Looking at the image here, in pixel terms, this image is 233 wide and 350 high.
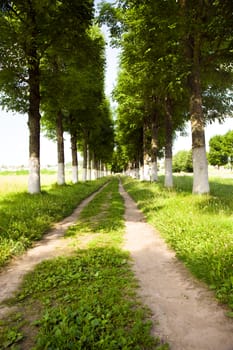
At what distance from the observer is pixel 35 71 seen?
45.9ft

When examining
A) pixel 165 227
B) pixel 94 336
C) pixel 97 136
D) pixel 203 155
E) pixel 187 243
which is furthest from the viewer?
pixel 97 136

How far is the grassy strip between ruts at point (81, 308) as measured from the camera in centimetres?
313

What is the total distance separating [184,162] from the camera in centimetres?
10838

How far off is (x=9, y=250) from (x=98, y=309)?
3617 mm

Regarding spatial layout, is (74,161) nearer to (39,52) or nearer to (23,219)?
(39,52)

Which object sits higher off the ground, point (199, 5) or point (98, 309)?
point (199, 5)

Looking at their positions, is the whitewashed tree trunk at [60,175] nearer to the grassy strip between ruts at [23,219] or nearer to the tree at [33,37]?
the tree at [33,37]

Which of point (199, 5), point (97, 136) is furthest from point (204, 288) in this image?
point (97, 136)

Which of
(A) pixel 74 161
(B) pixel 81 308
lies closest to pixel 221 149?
(A) pixel 74 161

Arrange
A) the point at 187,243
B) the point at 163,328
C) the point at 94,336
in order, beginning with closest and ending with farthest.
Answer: the point at 94,336 < the point at 163,328 < the point at 187,243

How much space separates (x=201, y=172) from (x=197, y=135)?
1.74 meters

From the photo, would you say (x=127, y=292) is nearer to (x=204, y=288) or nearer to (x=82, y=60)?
(x=204, y=288)

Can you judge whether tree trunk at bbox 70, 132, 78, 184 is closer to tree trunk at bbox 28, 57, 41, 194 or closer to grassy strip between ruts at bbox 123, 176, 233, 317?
tree trunk at bbox 28, 57, 41, 194

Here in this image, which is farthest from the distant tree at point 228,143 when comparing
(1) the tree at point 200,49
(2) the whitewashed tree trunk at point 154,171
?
(1) the tree at point 200,49
